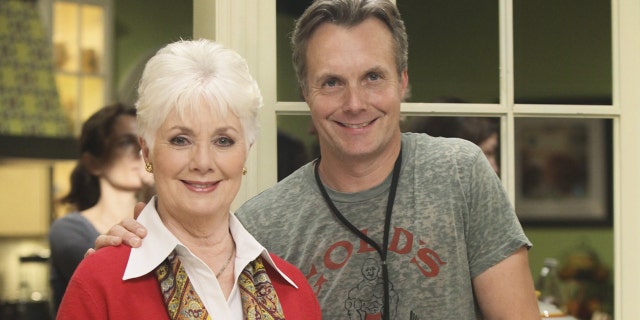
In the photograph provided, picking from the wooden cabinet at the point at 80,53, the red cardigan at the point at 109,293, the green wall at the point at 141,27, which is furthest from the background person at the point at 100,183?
the wooden cabinet at the point at 80,53

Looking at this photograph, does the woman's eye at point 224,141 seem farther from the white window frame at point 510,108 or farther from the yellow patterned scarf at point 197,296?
the white window frame at point 510,108

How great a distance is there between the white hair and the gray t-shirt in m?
0.41

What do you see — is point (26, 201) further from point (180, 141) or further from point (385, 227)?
point (180, 141)

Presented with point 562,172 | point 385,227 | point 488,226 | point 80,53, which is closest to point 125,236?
point 385,227

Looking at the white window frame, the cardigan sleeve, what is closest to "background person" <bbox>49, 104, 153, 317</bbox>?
the white window frame

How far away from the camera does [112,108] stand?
3055 millimetres

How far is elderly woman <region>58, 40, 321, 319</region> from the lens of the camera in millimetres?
1499

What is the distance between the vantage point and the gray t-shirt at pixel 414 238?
6.20 ft

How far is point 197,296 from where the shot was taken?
5.10 ft

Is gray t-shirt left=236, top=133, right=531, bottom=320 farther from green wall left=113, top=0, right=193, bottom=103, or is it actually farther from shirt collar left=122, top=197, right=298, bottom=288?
green wall left=113, top=0, right=193, bottom=103

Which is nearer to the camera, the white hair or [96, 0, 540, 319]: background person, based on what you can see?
the white hair

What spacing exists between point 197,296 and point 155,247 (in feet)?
0.34

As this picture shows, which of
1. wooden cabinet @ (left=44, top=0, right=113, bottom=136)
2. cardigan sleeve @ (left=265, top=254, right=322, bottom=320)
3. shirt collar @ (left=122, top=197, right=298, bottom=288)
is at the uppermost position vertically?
wooden cabinet @ (left=44, top=0, right=113, bottom=136)

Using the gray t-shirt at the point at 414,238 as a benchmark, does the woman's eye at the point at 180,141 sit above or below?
above
